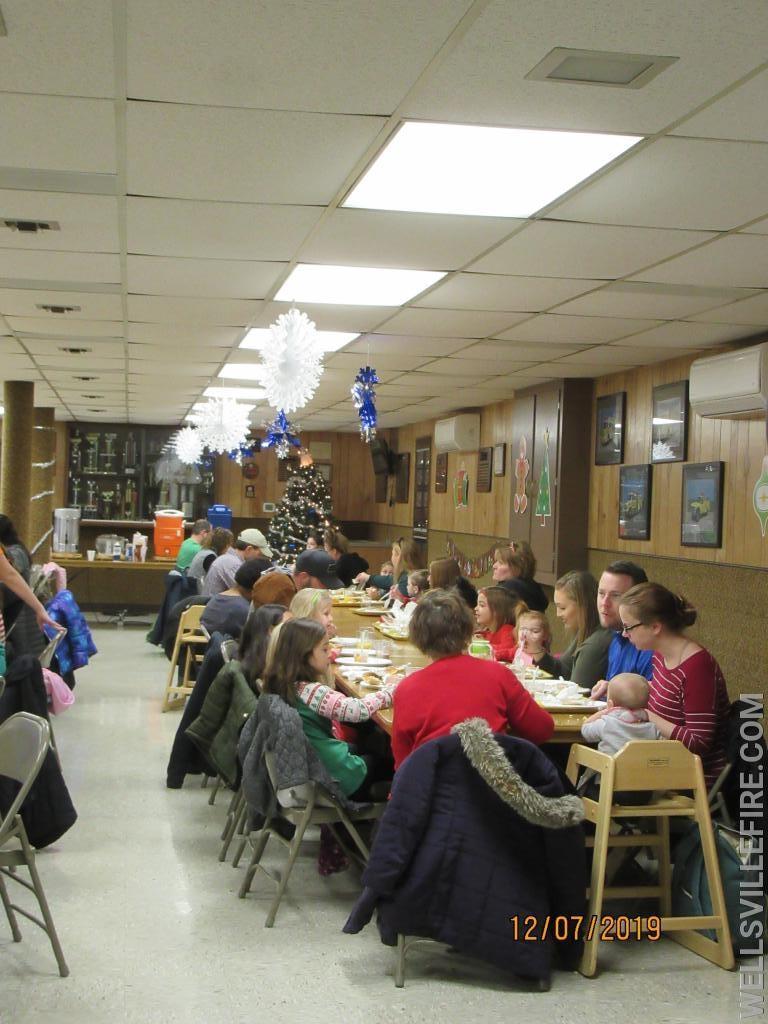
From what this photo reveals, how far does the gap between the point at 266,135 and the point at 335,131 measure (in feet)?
0.72

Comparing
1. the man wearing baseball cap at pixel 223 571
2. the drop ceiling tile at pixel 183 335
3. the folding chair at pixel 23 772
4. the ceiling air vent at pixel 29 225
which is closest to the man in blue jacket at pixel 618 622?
the folding chair at pixel 23 772

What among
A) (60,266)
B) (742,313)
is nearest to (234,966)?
(60,266)

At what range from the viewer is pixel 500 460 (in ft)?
38.4

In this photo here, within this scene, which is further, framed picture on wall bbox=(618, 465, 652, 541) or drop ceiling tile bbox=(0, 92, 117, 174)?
framed picture on wall bbox=(618, 465, 652, 541)

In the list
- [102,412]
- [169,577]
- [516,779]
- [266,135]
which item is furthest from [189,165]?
[102,412]

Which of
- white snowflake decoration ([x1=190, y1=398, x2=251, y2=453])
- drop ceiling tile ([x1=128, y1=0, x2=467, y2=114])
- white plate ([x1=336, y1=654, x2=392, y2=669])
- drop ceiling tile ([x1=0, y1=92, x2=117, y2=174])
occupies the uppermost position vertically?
drop ceiling tile ([x1=128, y1=0, x2=467, y2=114])

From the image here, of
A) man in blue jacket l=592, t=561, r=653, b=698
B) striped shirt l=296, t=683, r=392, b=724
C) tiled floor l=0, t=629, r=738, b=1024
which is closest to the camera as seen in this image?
tiled floor l=0, t=629, r=738, b=1024

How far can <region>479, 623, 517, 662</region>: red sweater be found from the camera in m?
5.83

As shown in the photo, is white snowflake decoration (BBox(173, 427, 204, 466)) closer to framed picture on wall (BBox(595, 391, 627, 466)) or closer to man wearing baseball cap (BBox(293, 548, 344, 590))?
man wearing baseball cap (BBox(293, 548, 344, 590))

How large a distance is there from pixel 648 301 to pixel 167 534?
9.68m

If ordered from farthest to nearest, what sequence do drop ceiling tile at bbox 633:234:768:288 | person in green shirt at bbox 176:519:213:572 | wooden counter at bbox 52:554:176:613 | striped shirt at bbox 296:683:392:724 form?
1. wooden counter at bbox 52:554:176:613
2. person in green shirt at bbox 176:519:213:572
3. drop ceiling tile at bbox 633:234:768:288
4. striped shirt at bbox 296:683:392:724

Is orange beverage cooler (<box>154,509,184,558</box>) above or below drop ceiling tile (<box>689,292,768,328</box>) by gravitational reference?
below

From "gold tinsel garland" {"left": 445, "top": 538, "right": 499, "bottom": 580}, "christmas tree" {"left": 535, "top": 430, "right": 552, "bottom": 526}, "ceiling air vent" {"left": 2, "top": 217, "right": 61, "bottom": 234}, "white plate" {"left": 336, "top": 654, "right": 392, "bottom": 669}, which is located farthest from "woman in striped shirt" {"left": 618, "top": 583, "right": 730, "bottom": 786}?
"gold tinsel garland" {"left": 445, "top": 538, "right": 499, "bottom": 580}

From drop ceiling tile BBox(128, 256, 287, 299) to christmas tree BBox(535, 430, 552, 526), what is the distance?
4.24 meters
